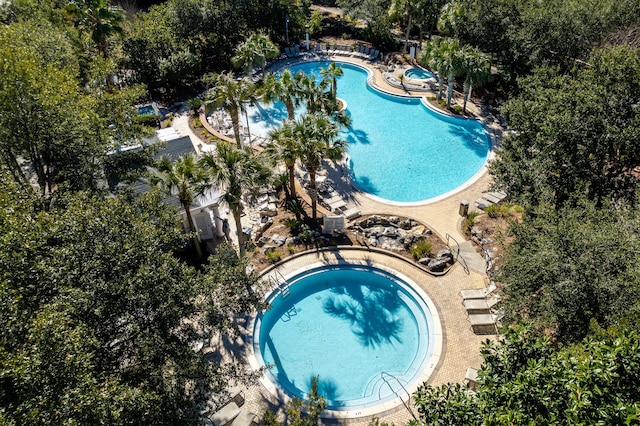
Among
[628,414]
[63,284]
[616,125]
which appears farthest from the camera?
[616,125]

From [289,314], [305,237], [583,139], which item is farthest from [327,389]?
[583,139]

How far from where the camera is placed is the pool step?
862 inches

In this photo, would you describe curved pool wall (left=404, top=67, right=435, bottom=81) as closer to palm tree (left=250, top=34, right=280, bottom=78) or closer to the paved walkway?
the paved walkway

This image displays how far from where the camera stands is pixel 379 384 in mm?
18828

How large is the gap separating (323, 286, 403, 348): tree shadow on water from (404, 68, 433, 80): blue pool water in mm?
27777

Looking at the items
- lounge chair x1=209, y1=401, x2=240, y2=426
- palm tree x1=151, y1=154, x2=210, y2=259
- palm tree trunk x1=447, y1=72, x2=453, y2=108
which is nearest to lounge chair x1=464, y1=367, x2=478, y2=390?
lounge chair x1=209, y1=401, x2=240, y2=426

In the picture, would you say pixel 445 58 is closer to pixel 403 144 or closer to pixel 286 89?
pixel 403 144

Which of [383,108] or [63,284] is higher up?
[63,284]

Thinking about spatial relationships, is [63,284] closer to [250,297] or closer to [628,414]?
[250,297]

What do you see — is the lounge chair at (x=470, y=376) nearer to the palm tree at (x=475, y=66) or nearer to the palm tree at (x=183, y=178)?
the palm tree at (x=183, y=178)

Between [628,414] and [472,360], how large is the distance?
405 inches

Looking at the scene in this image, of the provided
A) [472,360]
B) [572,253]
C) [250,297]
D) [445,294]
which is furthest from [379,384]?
[572,253]

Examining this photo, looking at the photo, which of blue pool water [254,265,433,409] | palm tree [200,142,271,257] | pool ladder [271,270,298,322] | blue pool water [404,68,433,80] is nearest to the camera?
blue pool water [254,265,433,409]

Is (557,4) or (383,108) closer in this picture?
(557,4)
